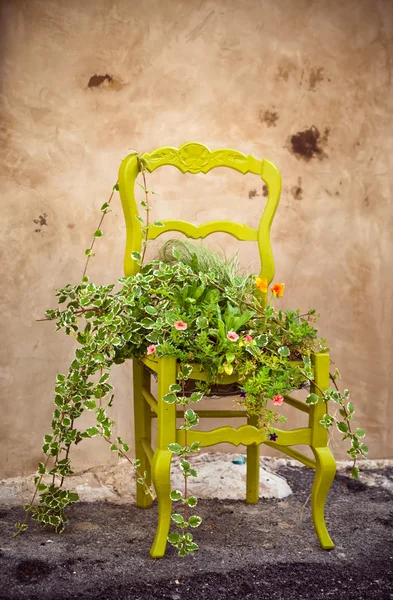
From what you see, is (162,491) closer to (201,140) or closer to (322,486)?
(322,486)

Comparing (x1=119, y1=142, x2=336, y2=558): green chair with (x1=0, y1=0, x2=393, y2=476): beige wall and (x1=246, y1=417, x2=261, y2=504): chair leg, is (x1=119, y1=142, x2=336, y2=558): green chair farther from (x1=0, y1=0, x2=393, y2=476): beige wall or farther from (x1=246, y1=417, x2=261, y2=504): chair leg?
(x1=0, y1=0, x2=393, y2=476): beige wall

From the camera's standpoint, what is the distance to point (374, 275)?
2.86 m

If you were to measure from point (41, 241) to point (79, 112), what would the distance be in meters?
0.55

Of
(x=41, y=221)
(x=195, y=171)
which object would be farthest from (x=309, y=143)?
(x=41, y=221)

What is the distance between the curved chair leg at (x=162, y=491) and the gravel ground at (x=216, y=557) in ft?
0.15

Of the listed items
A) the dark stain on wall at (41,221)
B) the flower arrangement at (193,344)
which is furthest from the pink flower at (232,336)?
the dark stain on wall at (41,221)

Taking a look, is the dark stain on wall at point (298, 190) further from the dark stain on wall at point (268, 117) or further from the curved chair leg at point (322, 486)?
the curved chair leg at point (322, 486)

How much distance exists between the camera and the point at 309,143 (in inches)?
109

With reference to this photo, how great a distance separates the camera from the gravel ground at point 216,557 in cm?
174

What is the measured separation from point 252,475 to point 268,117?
1515mm

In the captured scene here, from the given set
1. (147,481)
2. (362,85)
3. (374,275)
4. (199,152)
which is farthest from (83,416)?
(362,85)

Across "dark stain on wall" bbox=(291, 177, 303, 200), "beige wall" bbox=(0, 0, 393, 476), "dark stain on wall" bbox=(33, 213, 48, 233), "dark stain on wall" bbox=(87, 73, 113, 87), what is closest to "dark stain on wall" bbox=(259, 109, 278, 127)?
"beige wall" bbox=(0, 0, 393, 476)

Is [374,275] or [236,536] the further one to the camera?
[374,275]

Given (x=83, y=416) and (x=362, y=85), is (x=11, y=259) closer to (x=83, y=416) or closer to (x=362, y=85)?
(x=83, y=416)
